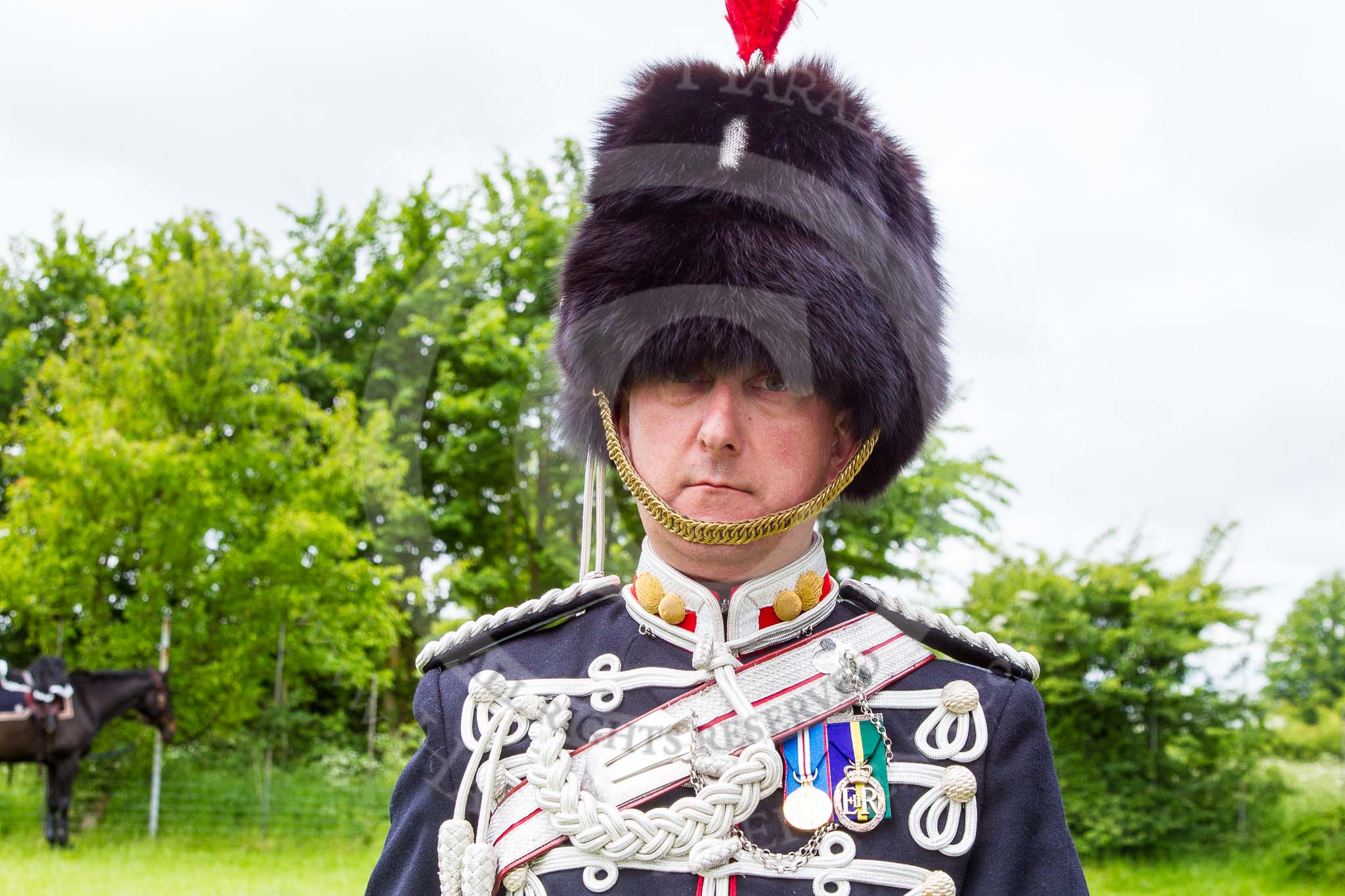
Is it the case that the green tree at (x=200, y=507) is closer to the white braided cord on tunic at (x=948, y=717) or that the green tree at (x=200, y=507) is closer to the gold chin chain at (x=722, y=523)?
the gold chin chain at (x=722, y=523)

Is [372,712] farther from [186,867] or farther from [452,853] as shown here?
[452,853]

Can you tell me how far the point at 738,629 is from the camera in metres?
1.89

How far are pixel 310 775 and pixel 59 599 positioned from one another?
299 cm

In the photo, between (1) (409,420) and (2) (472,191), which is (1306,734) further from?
(2) (472,191)

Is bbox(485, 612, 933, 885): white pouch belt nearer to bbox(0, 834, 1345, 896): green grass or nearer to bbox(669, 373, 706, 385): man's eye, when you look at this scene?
bbox(669, 373, 706, 385): man's eye

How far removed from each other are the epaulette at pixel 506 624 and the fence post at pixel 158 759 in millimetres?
9385

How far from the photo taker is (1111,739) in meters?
9.08

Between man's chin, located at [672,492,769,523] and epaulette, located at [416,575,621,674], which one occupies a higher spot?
man's chin, located at [672,492,769,523]

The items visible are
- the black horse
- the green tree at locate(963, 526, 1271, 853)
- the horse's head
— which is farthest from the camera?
the horse's head

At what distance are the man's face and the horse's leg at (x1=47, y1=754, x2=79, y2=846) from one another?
9.54 meters

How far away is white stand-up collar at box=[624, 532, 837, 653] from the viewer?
188 centimetres

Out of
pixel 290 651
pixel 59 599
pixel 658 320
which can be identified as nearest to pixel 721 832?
pixel 658 320

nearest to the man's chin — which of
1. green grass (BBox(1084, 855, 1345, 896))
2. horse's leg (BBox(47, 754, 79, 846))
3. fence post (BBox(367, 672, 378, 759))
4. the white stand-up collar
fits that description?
the white stand-up collar

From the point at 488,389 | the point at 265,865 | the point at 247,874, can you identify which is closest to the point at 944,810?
the point at 488,389
